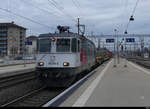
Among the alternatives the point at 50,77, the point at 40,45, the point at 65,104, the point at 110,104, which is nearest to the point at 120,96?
the point at 110,104

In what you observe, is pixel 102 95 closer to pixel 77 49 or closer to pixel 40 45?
pixel 77 49

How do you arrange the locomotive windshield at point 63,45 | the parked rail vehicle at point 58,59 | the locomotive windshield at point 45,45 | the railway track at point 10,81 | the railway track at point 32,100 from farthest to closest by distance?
the railway track at point 10,81 → the locomotive windshield at point 45,45 → the locomotive windshield at point 63,45 → the parked rail vehicle at point 58,59 → the railway track at point 32,100

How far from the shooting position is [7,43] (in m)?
93.4

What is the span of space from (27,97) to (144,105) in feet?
17.2

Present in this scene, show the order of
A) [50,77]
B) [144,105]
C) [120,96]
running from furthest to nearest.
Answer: [50,77] → [120,96] → [144,105]

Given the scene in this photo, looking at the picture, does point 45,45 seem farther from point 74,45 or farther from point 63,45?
point 74,45

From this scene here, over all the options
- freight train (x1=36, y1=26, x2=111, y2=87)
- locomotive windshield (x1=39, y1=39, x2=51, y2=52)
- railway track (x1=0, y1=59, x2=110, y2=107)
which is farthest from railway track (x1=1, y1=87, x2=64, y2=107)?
locomotive windshield (x1=39, y1=39, x2=51, y2=52)

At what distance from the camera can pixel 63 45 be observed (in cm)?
1085

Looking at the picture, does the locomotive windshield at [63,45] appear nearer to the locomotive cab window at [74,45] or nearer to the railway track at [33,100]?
the locomotive cab window at [74,45]

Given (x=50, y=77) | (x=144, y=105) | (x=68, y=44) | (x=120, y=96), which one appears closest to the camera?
(x=144, y=105)

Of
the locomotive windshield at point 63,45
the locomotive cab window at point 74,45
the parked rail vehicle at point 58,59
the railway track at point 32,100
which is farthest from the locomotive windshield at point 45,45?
the railway track at point 32,100

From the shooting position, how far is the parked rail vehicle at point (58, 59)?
10156 mm

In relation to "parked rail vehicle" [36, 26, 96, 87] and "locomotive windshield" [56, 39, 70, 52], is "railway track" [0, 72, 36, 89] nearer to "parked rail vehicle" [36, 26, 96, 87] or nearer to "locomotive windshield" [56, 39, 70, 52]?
"parked rail vehicle" [36, 26, 96, 87]

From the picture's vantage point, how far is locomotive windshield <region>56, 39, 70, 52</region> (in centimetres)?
1077
